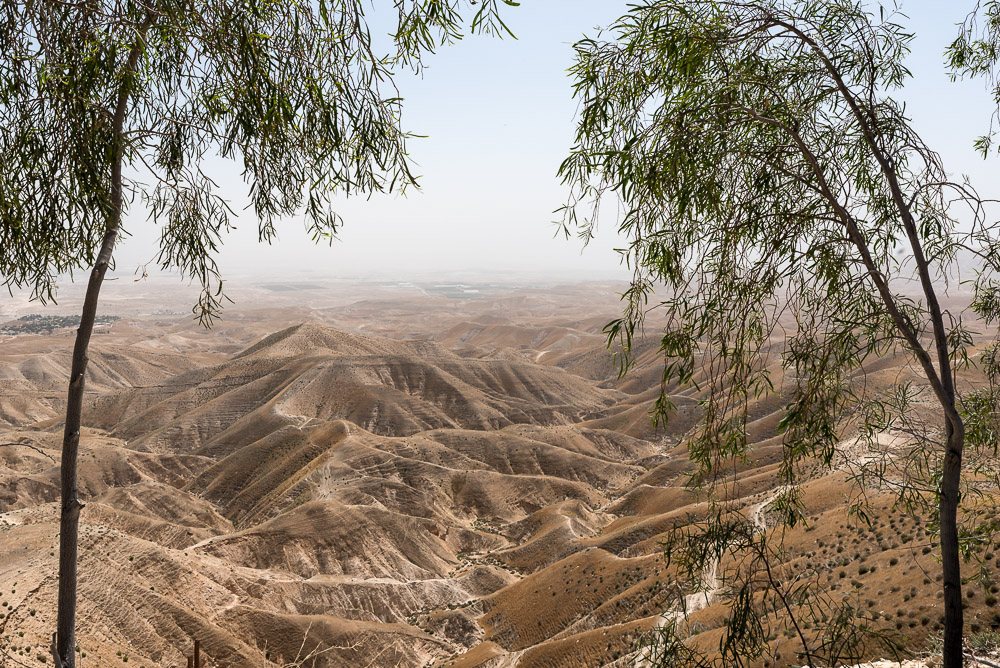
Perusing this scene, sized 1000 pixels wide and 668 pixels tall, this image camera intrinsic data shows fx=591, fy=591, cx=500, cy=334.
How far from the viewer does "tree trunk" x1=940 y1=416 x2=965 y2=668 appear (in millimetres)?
4641

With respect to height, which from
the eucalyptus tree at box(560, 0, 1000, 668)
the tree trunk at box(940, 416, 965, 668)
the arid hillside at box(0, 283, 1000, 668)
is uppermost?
→ the eucalyptus tree at box(560, 0, 1000, 668)

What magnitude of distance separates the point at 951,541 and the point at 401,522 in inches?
1559

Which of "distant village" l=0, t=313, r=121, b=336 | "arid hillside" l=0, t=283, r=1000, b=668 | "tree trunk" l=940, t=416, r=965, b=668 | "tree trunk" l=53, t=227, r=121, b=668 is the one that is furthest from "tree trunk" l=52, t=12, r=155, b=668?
"distant village" l=0, t=313, r=121, b=336

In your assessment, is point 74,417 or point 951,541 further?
point 951,541

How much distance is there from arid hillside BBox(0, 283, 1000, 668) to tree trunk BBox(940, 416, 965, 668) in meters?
0.79

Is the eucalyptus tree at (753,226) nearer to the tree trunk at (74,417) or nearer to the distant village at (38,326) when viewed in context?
the tree trunk at (74,417)

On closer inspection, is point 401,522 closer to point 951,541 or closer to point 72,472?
point 72,472

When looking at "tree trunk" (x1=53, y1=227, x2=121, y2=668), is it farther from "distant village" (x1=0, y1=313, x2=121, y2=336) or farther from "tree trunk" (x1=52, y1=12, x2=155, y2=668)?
"distant village" (x1=0, y1=313, x2=121, y2=336)

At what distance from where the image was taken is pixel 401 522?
41.1 m

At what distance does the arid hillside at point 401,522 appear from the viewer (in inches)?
777

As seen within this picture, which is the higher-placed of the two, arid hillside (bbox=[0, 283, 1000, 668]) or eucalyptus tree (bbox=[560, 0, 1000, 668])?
eucalyptus tree (bbox=[560, 0, 1000, 668])

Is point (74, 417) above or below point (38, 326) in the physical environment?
above

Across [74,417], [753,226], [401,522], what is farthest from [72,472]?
[401,522]

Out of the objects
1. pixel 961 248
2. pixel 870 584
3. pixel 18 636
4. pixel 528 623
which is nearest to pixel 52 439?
pixel 18 636
